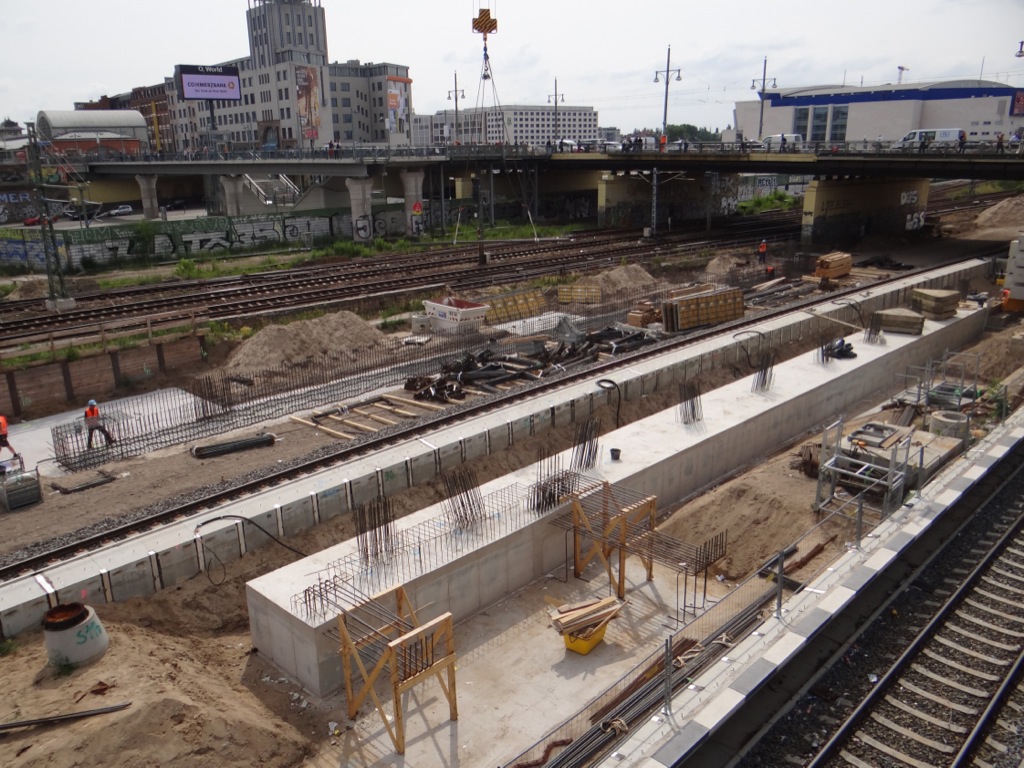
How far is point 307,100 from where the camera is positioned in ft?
281

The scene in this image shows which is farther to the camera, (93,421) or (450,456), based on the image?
(93,421)

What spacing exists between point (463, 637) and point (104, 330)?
1674 centimetres

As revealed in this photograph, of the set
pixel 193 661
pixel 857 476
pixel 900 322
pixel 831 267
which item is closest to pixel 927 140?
pixel 831 267

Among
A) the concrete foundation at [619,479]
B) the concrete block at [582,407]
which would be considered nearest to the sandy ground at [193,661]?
the concrete foundation at [619,479]

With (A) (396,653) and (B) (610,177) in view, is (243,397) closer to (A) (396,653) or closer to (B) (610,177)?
(A) (396,653)

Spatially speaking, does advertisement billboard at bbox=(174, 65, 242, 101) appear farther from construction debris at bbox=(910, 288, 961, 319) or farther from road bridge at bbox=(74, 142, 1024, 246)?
construction debris at bbox=(910, 288, 961, 319)

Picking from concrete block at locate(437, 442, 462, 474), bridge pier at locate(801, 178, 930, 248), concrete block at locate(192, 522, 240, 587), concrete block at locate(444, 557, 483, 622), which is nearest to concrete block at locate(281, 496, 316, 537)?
concrete block at locate(192, 522, 240, 587)

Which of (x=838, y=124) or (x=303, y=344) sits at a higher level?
(x=838, y=124)

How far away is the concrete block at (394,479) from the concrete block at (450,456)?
956 millimetres

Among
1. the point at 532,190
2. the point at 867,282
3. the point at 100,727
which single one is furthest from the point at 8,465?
the point at 532,190

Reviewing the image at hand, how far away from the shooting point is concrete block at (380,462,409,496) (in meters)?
15.4

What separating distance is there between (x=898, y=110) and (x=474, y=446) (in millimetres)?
95577

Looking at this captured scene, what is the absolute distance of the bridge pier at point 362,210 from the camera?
48469mm

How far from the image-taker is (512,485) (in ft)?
47.8
